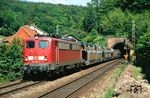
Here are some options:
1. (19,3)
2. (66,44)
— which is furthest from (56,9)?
(66,44)

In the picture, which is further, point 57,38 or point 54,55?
point 57,38

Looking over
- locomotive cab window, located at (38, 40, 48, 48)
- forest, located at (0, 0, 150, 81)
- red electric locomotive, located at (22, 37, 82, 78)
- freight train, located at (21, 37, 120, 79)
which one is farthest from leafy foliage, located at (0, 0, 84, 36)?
locomotive cab window, located at (38, 40, 48, 48)

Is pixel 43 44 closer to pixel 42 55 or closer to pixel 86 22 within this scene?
pixel 42 55

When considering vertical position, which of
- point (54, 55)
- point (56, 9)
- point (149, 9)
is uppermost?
point (56, 9)

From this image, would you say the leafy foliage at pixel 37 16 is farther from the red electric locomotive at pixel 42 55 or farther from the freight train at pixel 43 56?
the red electric locomotive at pixel 42 55

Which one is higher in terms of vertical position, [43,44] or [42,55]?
[43,44]

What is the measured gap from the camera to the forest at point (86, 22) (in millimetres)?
26120

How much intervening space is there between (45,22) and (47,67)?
314 ft

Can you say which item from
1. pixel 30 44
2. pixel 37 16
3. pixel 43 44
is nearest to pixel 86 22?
pixel 37 16

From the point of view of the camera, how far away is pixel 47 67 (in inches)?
928

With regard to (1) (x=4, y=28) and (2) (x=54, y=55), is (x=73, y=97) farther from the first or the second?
(1) (x=4, y=28)

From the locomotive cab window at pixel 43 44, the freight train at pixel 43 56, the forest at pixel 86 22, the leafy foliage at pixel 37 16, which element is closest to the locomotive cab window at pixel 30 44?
the freight train at pixel 43 56

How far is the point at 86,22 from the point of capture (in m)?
123

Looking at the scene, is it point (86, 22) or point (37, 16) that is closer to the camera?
point (86, 22)
